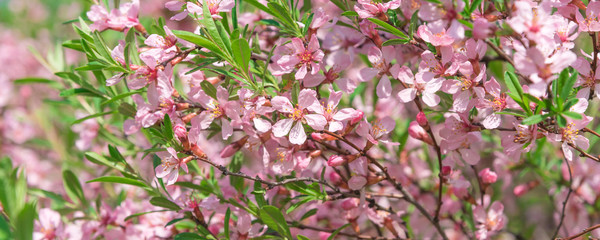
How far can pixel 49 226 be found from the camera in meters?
1.58

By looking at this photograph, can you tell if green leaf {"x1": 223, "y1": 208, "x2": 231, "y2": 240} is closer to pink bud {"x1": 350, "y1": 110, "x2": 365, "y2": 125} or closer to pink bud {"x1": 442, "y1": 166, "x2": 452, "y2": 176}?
pink bud {"x1": 350, "y1": 110, "x2": 365, "y2": 125}

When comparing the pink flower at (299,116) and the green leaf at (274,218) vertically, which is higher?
the pink flower at (299,116)

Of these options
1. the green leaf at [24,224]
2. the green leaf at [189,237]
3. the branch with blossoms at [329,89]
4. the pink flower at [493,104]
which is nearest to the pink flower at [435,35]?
the branch with blossoms at [329,89]

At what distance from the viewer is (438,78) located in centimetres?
113

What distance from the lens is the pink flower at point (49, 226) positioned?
156 centimetres

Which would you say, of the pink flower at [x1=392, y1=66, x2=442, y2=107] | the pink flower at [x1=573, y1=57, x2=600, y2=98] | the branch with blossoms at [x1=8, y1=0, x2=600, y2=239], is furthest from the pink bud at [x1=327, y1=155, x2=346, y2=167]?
the pink flower at [x1=573, y1=57, x2=600, y2=98]

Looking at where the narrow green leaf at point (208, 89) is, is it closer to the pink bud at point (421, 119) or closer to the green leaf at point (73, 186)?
the pink bud at point (421, 119)

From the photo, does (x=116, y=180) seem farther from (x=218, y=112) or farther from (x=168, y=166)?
(x=218, y=112)

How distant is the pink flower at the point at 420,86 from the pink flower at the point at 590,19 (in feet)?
1.08

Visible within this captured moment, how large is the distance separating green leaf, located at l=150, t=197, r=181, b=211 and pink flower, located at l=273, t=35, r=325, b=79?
45 centimetres

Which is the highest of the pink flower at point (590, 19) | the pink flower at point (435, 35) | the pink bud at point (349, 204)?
the pink flower at point (435, 35)

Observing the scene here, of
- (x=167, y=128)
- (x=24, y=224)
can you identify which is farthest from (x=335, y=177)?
(x=24, y=224)

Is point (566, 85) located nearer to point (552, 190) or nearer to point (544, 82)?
point (544, 82)

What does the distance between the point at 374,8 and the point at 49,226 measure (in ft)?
4.13
